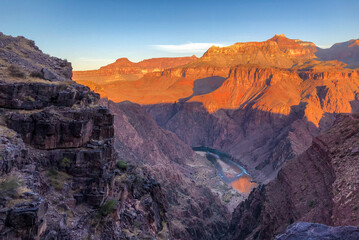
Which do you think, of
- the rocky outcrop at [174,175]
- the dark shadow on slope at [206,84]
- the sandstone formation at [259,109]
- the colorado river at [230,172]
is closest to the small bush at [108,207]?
the rocky outcrop at [174,175]

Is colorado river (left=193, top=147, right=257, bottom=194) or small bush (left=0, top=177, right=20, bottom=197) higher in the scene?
small bush (left=0, top=177, right=20, bottom=197)

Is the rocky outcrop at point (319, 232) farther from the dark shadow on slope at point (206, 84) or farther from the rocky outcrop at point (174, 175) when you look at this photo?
the dark shadow on slope at point (206, 84)

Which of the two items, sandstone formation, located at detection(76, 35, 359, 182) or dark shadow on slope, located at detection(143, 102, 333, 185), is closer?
dark shadow on slope, located at detection(143, 102, 333, 185)

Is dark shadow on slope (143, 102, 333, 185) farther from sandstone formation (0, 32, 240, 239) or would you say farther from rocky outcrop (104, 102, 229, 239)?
sandstone formation (0, 32, 240, 239)

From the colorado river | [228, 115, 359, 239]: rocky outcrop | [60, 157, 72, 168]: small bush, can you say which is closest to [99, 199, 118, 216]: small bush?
[60, 157, 72, 168]: small bush

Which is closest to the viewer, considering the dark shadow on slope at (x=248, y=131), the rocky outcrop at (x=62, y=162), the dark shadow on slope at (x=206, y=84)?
the rocky outcrop at (x=62, y=162)

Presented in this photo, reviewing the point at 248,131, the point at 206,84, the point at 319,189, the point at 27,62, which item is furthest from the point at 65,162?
the point at 206,84

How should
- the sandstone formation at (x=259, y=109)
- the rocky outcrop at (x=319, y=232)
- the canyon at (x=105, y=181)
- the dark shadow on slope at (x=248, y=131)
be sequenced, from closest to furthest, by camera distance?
the rocky outcrop at (x=319, y=232)
the canyon at (x=105, y=181)
the dark shadow on slope at (x=248, y=131)
the sandstone formation at (x=259, y=109)

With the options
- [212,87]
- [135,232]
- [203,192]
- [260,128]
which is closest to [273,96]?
[260,128]
